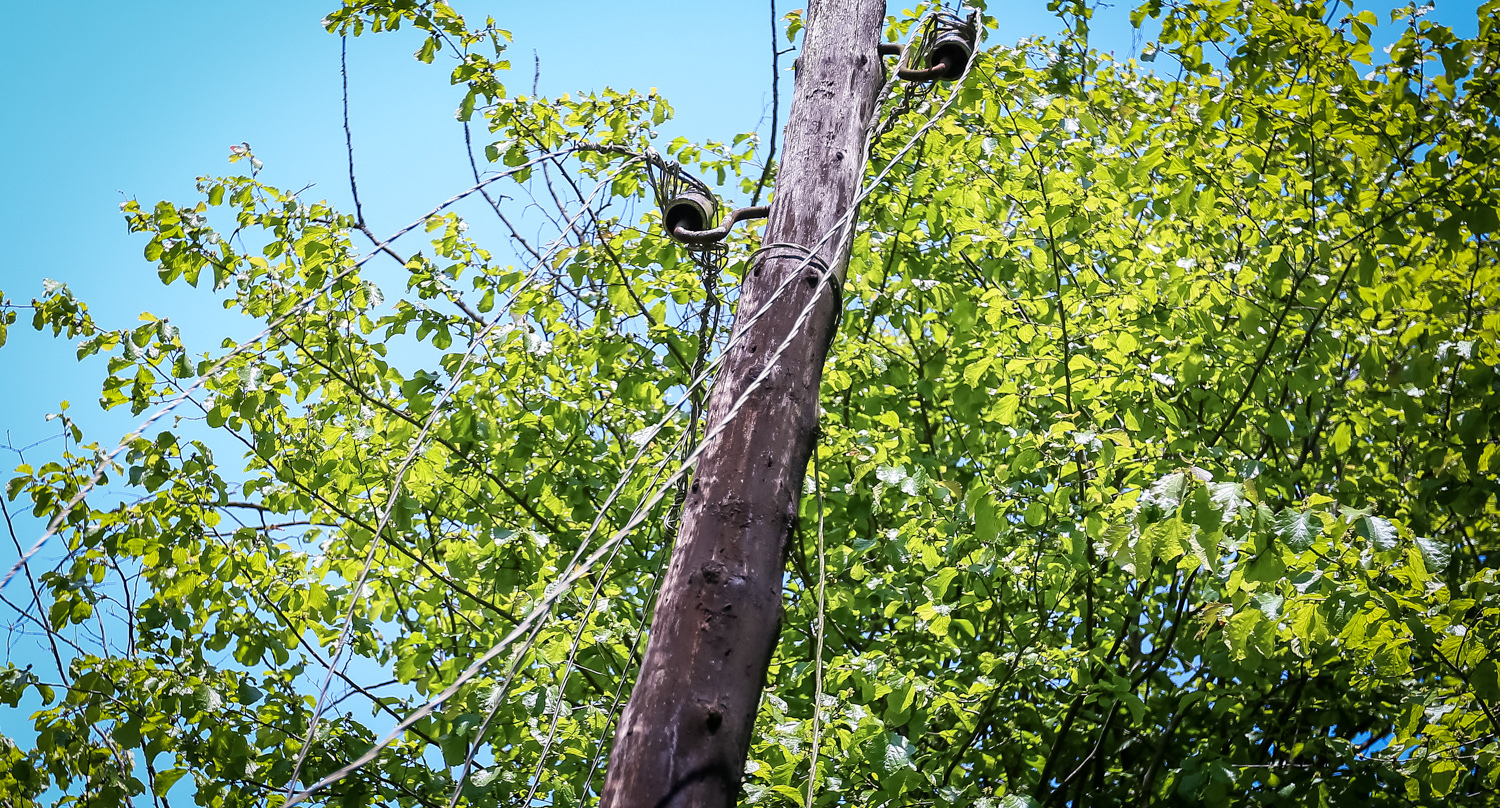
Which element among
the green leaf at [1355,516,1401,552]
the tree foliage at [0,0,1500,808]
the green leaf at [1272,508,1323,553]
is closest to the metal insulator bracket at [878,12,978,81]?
the tree foliage at [0,0,1500,808]

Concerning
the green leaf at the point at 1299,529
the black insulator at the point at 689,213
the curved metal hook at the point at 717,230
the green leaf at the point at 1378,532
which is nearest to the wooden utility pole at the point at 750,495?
the curved metal hook at the point at 717,230

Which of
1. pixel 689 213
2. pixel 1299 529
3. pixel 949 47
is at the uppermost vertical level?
pixel 949 47

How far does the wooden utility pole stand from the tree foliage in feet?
2.45

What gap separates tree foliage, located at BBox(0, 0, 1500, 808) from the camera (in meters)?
3.71

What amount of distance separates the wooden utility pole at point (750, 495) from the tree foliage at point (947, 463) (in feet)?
2.45

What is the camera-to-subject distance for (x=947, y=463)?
17.5ft

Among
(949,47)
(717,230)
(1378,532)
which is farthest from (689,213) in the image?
(1378,532)

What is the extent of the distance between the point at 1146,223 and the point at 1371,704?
3.08 meters

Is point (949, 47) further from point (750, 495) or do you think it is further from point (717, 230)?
point (750, 495)

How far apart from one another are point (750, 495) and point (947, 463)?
3.61 meters

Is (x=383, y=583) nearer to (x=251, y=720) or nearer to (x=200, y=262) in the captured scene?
(x=251, y=720)

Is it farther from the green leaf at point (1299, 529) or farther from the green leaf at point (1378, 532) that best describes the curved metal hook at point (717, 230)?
the green leaf at point (1378, 532)

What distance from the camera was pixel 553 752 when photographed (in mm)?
3863

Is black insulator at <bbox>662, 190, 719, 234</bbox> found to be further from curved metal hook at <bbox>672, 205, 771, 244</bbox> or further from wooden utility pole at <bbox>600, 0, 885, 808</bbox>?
wooden utility pole at <bbox>600, 0, 885, 808</bbox>
